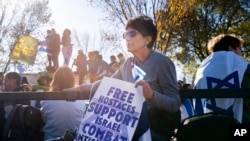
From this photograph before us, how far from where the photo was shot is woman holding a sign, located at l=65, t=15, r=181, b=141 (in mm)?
2564

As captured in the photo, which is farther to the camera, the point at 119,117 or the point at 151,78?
the point at 151,78

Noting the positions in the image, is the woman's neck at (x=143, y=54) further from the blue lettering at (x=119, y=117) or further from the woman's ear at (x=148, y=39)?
the blue lettering at (x=119, y=117)

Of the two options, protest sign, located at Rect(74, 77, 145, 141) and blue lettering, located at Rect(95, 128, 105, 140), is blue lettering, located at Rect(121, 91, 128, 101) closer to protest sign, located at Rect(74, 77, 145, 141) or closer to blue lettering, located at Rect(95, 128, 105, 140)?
protest sign, located at Rect(74, 77, 145, 141)

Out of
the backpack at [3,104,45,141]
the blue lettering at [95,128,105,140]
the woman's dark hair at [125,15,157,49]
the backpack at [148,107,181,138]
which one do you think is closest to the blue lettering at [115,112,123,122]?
the blue lettering at [95,128,105,140]

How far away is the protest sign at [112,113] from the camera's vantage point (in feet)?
8.11

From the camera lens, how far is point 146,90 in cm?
248

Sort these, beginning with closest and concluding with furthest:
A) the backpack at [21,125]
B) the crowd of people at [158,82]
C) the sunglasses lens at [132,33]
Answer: the crowd of people at [158,82] → the sunglasses lens at [132,33] → the backpack at [21,125]

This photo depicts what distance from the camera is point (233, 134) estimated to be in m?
2.43

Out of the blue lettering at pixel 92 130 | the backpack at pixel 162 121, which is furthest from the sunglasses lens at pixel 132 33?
the blue lettering at pixel 92 130

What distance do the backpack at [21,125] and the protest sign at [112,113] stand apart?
1.73ft

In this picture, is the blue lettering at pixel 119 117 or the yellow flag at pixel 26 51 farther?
the yellow flag at pixel 26 51

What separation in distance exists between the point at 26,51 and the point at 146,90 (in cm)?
914

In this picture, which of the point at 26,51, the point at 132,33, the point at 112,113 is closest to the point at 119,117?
the point at 112,113

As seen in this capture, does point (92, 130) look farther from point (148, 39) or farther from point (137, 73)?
point (148, 39)
